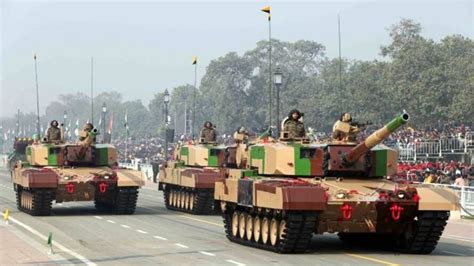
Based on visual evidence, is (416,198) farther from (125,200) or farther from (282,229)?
(125,200)

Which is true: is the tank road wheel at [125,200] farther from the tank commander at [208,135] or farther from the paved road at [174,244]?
the tank commander at [208,135]

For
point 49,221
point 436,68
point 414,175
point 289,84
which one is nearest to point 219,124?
point 289,84

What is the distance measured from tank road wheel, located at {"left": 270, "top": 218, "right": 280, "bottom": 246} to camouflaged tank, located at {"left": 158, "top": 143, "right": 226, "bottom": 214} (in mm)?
13070

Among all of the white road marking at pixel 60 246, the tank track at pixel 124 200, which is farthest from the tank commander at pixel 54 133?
the white road marking at pixel 60 246

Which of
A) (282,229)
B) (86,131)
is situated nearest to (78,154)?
(86,131)

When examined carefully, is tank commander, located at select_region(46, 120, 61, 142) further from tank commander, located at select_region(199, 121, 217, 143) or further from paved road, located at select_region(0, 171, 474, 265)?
tank commander, located at select_region(199, 121, 217, 143)

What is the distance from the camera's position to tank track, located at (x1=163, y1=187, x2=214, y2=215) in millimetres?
37406

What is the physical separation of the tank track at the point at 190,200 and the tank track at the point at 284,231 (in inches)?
451

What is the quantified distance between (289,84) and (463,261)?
10731cm

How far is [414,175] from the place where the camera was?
42875 mm

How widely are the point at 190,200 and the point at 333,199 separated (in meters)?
16.3

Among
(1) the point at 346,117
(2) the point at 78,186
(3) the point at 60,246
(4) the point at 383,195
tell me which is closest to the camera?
(4) the point at 383,195

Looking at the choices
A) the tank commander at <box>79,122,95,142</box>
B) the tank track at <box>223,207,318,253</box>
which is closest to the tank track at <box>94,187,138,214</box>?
the tank commander at <box>79,122,95,142</box>

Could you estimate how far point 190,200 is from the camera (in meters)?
38.9
